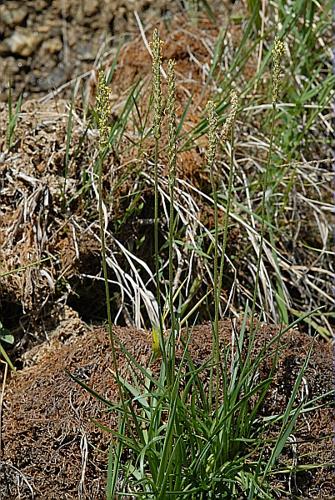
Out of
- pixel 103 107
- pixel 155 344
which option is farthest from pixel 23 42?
pixel 103 107

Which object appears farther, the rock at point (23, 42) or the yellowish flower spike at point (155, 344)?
the rock at point (23, 42)

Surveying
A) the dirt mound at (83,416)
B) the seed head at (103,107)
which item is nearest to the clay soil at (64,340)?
the dirt mound at (83,416)

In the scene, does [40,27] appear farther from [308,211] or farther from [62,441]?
[62,441]

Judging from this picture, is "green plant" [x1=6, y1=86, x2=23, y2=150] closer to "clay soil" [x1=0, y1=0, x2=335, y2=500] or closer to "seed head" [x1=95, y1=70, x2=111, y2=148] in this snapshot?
"clay soil" [x1=0, y1=0, x2=335, y2=500]

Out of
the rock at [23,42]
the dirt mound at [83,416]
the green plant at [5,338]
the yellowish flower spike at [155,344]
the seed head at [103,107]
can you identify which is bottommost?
the dirt mound at [83,416]

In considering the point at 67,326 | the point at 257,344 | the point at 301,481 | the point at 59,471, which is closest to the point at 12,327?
the point at 67,326

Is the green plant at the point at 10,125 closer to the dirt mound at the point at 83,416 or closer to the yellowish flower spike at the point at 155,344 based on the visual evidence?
the dirt mound at the point at 83,416

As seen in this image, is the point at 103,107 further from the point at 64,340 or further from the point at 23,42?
the point at 23,42
